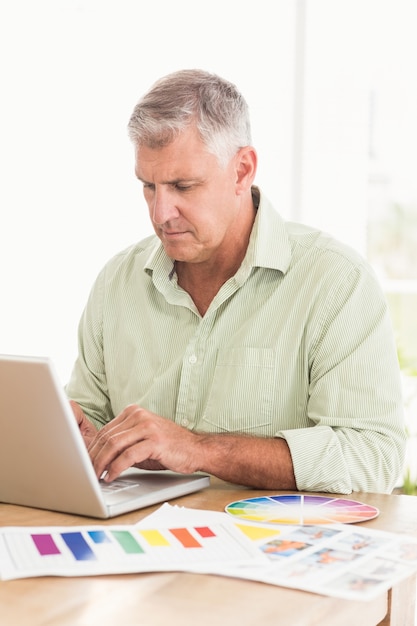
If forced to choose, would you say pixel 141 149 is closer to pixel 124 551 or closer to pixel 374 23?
pixel 124 551

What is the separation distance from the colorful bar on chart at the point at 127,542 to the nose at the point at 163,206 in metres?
0.77

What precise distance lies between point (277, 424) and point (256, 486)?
293 millimetres

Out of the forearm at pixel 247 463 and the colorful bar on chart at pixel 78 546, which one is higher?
the colorful bar on chart at pixel 78 546

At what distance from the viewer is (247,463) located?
164 centimetres

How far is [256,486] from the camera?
5.41 ft

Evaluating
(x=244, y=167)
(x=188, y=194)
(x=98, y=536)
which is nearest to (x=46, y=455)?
(x=98, y=536)

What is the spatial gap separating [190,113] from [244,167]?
196mm

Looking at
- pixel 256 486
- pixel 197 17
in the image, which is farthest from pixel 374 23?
pixel 256 486

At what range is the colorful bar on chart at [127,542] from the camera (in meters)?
1.25

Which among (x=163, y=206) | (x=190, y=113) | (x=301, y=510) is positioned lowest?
(x=301, y=510)

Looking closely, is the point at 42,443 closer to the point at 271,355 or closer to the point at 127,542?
the point at 127,542

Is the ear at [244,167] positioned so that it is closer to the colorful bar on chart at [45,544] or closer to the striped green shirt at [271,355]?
the striped green shirt at [271,355]

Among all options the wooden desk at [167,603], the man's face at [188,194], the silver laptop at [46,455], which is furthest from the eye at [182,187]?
the wooden desk at [167,603]

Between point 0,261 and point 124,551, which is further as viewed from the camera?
point 0,261
